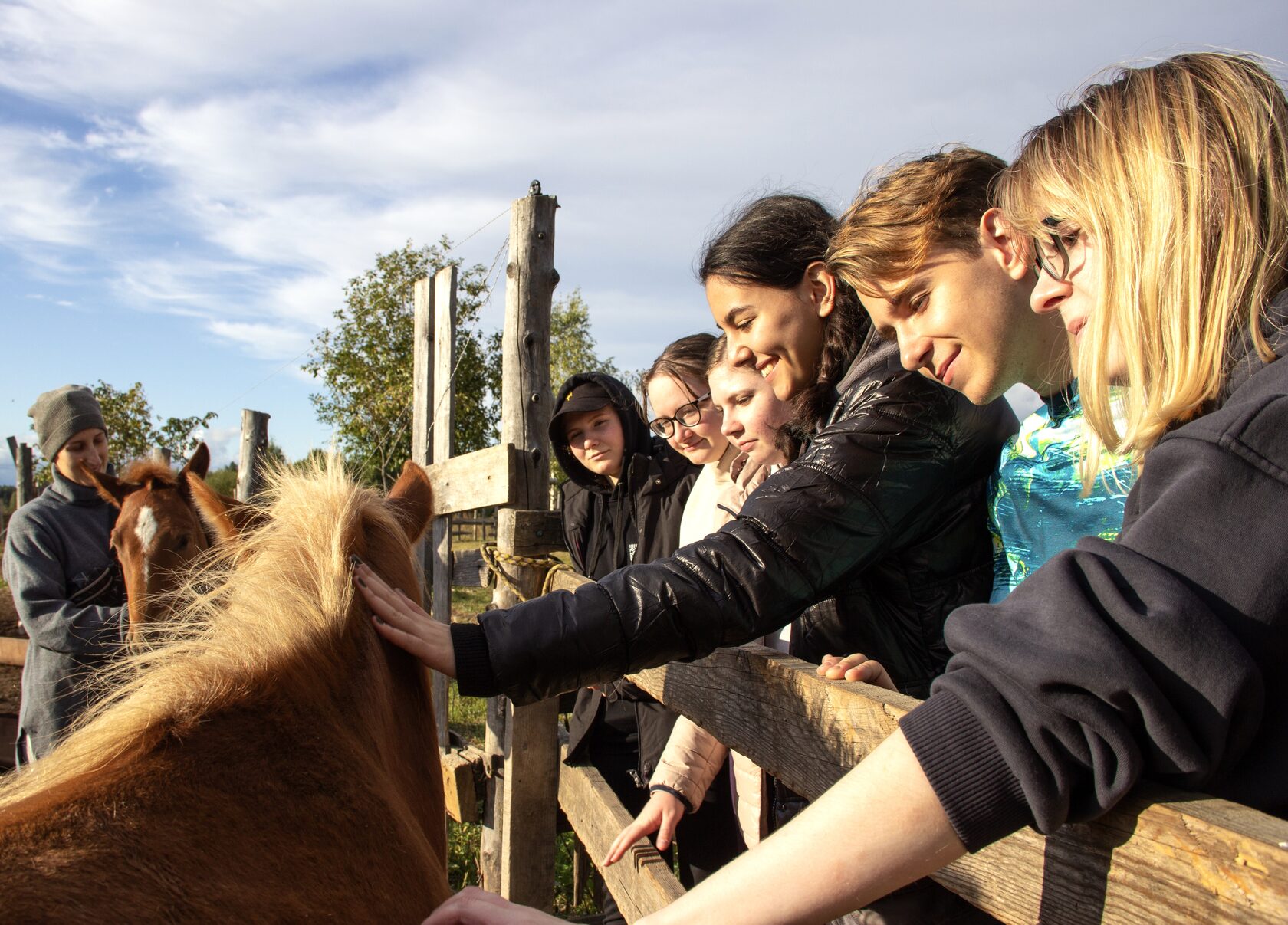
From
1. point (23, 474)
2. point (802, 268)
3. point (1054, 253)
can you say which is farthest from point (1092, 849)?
point (23, 474)

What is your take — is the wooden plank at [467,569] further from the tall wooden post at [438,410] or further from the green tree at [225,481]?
the green tree at [225,481]

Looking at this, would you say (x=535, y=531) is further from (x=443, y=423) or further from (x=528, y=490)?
(x=443, y=423)

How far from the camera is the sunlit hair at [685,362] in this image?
3.60 metres

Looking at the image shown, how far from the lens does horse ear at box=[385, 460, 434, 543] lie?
2.23 m

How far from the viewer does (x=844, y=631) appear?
6.07 ft

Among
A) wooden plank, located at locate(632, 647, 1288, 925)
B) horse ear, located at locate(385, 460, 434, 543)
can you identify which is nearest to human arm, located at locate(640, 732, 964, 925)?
wooden plank, located at locate(632, 647, 1288, 925)

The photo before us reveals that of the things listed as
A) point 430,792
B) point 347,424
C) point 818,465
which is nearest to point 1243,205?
point 818,465

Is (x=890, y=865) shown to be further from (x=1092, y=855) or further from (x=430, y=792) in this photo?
(x=430, y=792)

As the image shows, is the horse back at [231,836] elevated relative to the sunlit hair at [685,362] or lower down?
lower down

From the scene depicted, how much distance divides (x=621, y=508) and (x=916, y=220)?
2363 millimetres

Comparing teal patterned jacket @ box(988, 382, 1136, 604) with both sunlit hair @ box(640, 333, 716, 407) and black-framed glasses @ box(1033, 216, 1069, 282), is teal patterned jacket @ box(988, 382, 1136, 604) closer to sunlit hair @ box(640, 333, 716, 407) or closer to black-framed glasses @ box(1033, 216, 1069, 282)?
black-framed glasses @ box(1033, 216, 1069, 282)

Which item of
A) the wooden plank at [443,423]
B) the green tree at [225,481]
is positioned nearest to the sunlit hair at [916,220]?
the wooden plank at [443,423]

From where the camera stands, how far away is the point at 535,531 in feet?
12.5

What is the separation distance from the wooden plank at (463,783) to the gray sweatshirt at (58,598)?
1.78 m
